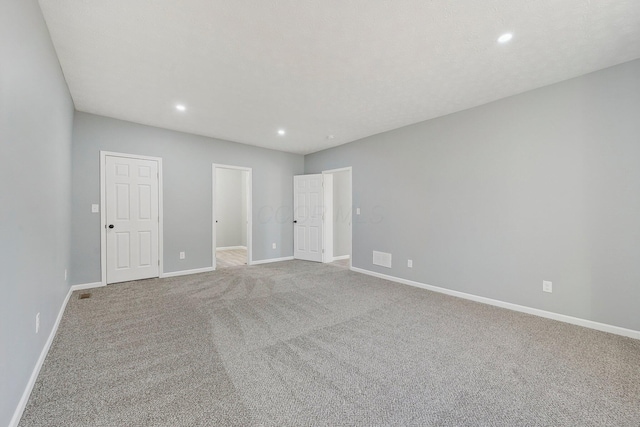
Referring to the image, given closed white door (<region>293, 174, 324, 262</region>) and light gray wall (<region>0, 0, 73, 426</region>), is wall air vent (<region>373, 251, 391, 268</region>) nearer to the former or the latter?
closed white door (<region>293, 174, 324, 262</region>)

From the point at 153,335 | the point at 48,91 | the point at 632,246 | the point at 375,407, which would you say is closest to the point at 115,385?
the point at 153,335

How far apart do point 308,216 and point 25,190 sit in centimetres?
483

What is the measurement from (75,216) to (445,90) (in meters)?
5.49

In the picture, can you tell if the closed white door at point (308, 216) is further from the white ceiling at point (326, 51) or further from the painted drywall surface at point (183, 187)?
the white ceiling at point (326, 51)

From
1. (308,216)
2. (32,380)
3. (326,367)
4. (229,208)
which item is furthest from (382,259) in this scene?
(229,208)

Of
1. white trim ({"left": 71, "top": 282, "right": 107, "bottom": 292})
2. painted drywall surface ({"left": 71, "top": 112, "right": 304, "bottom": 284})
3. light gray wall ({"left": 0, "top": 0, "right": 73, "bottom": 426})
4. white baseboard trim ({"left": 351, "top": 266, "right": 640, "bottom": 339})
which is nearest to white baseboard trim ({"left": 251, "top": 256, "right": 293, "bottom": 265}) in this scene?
painted drywall surface ({"left": 71, "top": 112, "right": 304, "bottom": 284})

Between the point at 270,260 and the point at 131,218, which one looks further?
the point at 270,260

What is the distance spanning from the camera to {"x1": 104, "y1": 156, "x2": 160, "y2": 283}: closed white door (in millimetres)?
4113

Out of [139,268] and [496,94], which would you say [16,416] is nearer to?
[139,268]

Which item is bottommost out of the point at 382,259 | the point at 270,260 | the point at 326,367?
the point at 326,367

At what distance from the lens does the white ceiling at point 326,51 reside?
1.88 m

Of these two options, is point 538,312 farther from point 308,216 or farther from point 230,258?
point 230,258

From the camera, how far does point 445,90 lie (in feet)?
10.1

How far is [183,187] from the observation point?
15.8 feet
